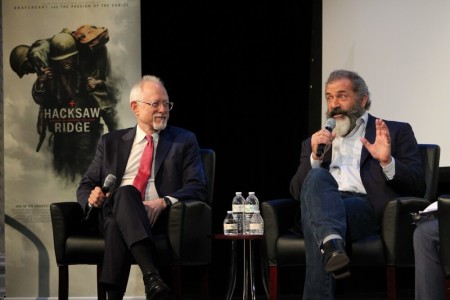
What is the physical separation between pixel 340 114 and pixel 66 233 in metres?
1.59

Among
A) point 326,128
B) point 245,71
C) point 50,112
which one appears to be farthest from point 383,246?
point 50,112

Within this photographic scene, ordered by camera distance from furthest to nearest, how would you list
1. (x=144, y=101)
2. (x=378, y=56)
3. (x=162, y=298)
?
1. (x=378, y=56)
2. (x=144, y=101)
3. (x=162, y=298)

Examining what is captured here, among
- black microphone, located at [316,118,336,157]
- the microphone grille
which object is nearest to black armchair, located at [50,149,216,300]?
the microphone grille

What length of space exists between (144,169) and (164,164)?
116mm

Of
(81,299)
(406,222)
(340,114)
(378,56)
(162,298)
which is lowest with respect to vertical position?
(81,299)

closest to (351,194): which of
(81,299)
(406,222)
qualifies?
(406,222)

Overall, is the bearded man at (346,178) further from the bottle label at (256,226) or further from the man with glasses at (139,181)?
the man with glasses at (139,181)

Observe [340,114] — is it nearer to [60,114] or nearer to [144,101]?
[144,101]

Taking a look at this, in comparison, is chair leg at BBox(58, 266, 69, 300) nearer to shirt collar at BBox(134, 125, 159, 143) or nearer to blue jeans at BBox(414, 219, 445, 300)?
shirt collar at BBox(134, 125, 159, 143)

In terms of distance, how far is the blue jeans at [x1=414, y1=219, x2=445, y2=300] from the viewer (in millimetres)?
3369

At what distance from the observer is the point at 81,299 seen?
17.9 ft

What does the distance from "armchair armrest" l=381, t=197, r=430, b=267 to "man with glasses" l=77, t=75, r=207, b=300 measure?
1065mm

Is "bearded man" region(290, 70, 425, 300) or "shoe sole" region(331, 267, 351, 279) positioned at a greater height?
"bearded man" region(290, 70, 425, 300)

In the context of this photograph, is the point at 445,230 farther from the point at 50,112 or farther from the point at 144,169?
the point at 50,112
